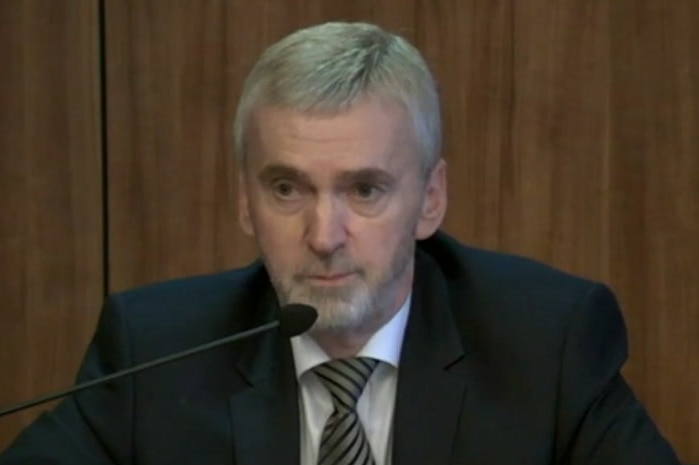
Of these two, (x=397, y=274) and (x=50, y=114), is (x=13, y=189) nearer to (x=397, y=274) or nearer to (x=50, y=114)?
(x=50, y=114)

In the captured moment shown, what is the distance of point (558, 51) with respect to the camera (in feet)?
7.86

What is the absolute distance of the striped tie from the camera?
1.70 meters

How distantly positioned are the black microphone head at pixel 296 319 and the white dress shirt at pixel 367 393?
0.67 ft

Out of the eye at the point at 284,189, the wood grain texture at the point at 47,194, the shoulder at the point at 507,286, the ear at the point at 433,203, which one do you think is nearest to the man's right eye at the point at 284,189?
the eye at the point at 284,189

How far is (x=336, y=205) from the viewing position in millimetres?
1640

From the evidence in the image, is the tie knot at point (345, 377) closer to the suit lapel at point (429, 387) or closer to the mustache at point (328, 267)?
the suit lapel at point (429, 387)

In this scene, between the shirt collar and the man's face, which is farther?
the shirt collar

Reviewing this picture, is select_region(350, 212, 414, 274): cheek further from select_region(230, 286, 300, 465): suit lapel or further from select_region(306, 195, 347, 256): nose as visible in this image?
select_region(230, 286, 300, 465): suit lapel

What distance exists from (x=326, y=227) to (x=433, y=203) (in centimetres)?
20

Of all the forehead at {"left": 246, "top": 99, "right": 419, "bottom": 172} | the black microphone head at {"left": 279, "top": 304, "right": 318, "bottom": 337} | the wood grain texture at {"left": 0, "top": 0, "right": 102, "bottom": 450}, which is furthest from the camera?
the wood grain texture at {"left": 0, "top": 0, "right": 102, "bottom": 450}

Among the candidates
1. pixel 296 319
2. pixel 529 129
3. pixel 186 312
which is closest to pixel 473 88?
pixel 529 129

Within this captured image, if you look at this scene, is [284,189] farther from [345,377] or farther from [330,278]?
[345,377]

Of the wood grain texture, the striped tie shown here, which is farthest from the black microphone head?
the wood grain texture

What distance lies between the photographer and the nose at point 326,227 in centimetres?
162
